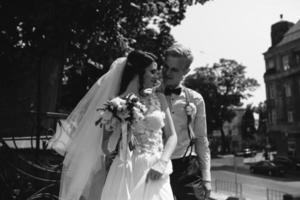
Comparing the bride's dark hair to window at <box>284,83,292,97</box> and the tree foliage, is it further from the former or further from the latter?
window at <box>284,83,292,97</box>

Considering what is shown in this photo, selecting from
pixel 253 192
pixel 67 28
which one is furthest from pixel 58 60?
pixel 253 192

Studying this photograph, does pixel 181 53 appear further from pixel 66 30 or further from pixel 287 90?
pixel 287 90

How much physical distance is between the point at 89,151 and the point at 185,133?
40.9 inches

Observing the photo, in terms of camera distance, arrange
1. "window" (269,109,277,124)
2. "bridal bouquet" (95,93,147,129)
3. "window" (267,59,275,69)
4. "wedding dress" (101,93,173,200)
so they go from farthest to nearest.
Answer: "window" (267,59,275,69), "window" (269,109,277,124), "bridal bouquet" (95,93,147,129), "wedding dress" (101,93,173,200)

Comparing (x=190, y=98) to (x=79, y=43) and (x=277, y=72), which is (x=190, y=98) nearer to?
(x=79, y=43)

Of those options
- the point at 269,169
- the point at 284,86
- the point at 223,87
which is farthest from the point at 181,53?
the point at 223,87

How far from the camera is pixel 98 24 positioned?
882 cm

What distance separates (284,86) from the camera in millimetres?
43812

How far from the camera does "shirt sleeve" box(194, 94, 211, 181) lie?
11.7 feet

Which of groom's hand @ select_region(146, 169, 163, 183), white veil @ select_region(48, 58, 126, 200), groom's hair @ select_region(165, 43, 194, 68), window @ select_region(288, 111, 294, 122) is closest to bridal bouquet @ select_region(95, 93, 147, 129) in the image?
white veil @ select_region(48, 58, 126, 200)

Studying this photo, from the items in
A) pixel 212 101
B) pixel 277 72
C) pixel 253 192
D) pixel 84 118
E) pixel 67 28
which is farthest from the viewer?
pixel 212 101

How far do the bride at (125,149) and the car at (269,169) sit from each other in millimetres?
29316

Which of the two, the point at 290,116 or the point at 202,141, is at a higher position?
the point at 290,116

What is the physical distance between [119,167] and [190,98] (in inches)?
44.1
